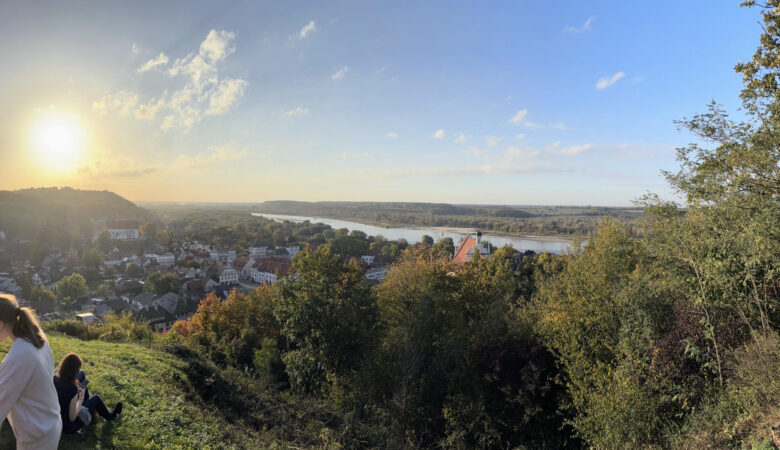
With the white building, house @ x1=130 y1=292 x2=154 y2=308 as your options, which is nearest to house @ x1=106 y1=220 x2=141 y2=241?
the white building

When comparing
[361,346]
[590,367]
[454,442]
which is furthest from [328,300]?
[590,367]

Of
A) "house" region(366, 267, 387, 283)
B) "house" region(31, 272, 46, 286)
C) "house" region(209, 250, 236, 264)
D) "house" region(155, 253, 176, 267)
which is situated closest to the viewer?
"house" region(31, 272, 46, 286)

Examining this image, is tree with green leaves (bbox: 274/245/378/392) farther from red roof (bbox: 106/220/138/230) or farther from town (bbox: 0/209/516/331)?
red roof (bbox: 106/220/138/230)

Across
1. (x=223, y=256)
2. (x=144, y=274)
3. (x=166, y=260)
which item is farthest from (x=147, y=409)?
(x=223, y=256)

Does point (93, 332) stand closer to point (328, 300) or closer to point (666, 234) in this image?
point (328, 300)

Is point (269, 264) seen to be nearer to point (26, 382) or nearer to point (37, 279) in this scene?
point (37, 279)

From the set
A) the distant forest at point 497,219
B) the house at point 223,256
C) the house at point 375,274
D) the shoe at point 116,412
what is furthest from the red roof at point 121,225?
the shoe at point 116,412
